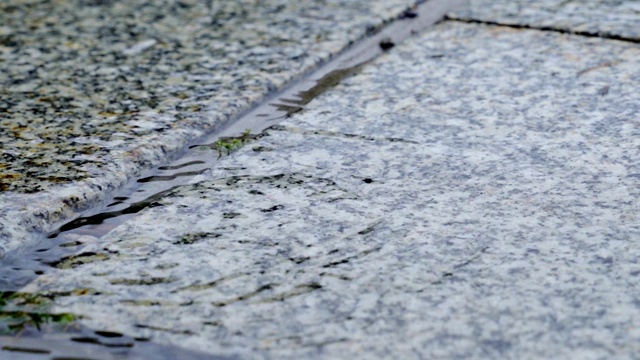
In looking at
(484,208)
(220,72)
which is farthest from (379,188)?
(220,72)

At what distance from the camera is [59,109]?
5.18 ft

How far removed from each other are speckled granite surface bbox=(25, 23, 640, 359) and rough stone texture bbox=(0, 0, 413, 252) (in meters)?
0.12

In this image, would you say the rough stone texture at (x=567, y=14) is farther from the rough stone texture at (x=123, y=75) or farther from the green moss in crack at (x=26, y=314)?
the green moss in crack at (x=26, y=314)

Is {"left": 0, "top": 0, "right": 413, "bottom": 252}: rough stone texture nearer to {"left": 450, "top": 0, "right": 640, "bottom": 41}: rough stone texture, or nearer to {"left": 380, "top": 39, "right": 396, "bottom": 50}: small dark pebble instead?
{"left": 380, "top": 39, "right": 396, "bottom": 50}: small dark pebble

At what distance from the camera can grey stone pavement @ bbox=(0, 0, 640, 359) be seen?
3.30 ft

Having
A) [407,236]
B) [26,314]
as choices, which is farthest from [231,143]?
[26,314]

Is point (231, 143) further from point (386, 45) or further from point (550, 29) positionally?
point (550, 29)

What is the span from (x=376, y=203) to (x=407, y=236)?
0.11 meters

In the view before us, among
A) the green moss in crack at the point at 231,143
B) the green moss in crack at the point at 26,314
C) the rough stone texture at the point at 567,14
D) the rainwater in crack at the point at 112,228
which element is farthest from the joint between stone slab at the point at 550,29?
the green moss in crack at the point at 26,314

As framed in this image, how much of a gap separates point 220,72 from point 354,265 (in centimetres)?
72

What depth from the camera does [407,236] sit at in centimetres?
118

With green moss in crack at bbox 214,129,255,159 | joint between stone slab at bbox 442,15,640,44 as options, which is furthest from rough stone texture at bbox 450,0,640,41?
green moss in crack at bbox 214,129,255,159

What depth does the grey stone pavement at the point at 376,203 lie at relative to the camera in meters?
1.01

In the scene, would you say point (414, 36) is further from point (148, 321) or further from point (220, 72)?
point (148, 321)
